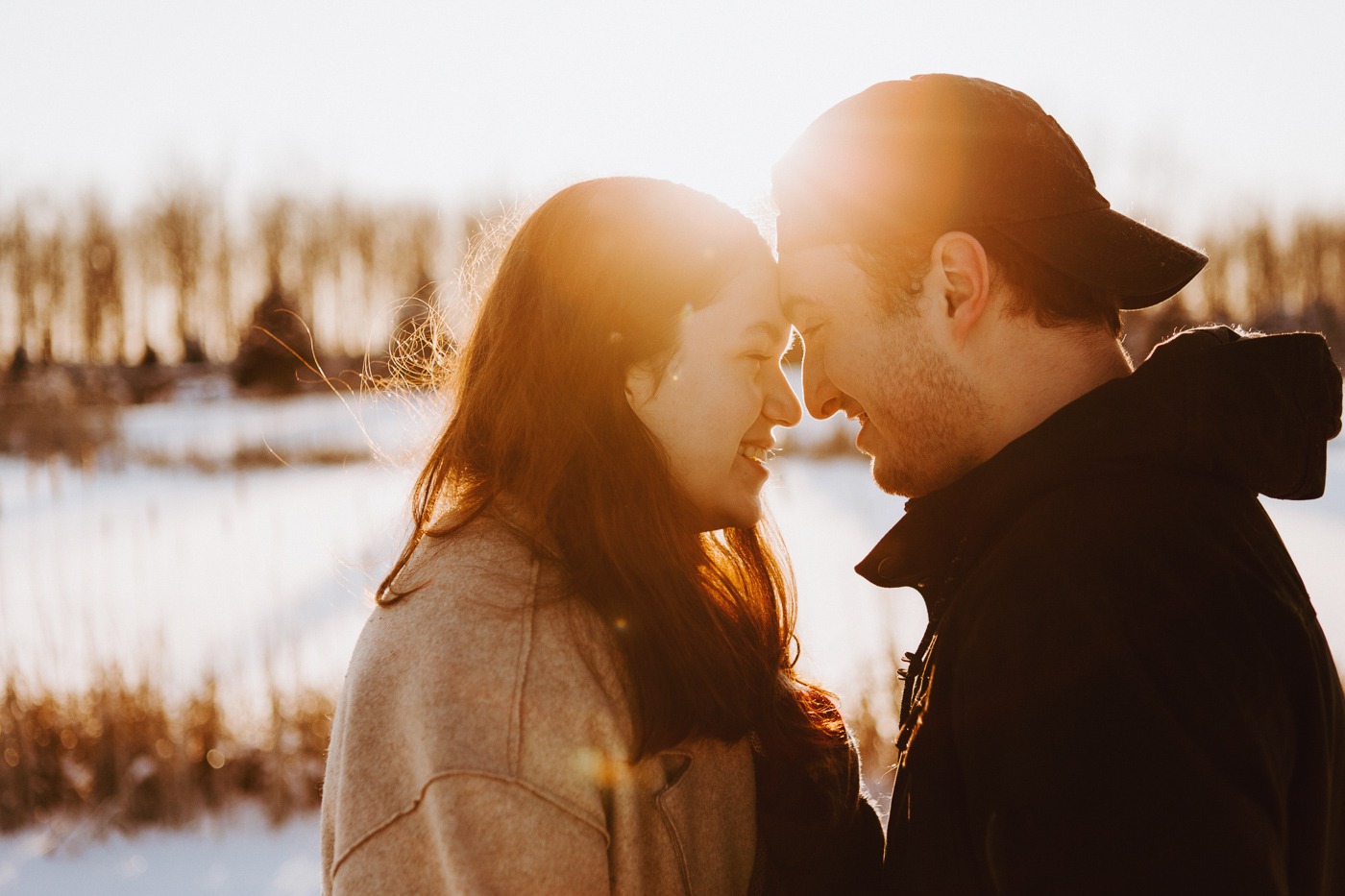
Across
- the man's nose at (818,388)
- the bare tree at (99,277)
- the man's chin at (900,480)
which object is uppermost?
the man's nose at (818,388)

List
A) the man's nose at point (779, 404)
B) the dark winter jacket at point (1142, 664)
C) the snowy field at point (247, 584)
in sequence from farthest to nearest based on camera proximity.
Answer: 1. the snowy field at point (247, 584)
2. the man's nose at point (779, 404)
3. the dark winter jacket at point (1142, 664)

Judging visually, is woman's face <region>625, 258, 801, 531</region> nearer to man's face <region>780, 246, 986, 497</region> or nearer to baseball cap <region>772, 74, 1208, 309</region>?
man's face <region>780, 246, 986, 497</region>

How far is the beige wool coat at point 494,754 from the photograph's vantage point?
4.74ft

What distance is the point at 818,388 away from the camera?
7.53 feet

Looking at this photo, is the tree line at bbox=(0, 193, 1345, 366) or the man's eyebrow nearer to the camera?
the man's eyebrow

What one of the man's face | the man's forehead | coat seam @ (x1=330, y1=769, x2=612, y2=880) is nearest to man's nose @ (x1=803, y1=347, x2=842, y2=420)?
the man's face

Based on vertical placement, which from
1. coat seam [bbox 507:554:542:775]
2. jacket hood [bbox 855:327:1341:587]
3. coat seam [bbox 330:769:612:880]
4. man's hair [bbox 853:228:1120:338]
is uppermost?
man's hair [bbox 853:228:1120:338]

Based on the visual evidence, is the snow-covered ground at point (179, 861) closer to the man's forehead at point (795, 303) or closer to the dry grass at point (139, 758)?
the dry grass at point (139, 758)

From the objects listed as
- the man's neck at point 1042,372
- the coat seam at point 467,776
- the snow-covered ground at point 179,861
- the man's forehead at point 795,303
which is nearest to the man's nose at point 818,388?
the man's forehead at point 795,303

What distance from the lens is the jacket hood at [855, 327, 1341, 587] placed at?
153 cm

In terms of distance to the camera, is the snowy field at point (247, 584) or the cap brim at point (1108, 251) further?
the snowy field at point (247, 584)

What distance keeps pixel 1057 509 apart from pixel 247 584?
805 centimetres

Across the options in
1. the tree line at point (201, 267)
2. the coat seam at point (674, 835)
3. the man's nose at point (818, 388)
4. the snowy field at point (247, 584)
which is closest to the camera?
the coat seam at point (674, 835)

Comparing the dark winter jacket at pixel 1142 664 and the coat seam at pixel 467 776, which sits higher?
the dark winter jacket at pixel 1142 664
